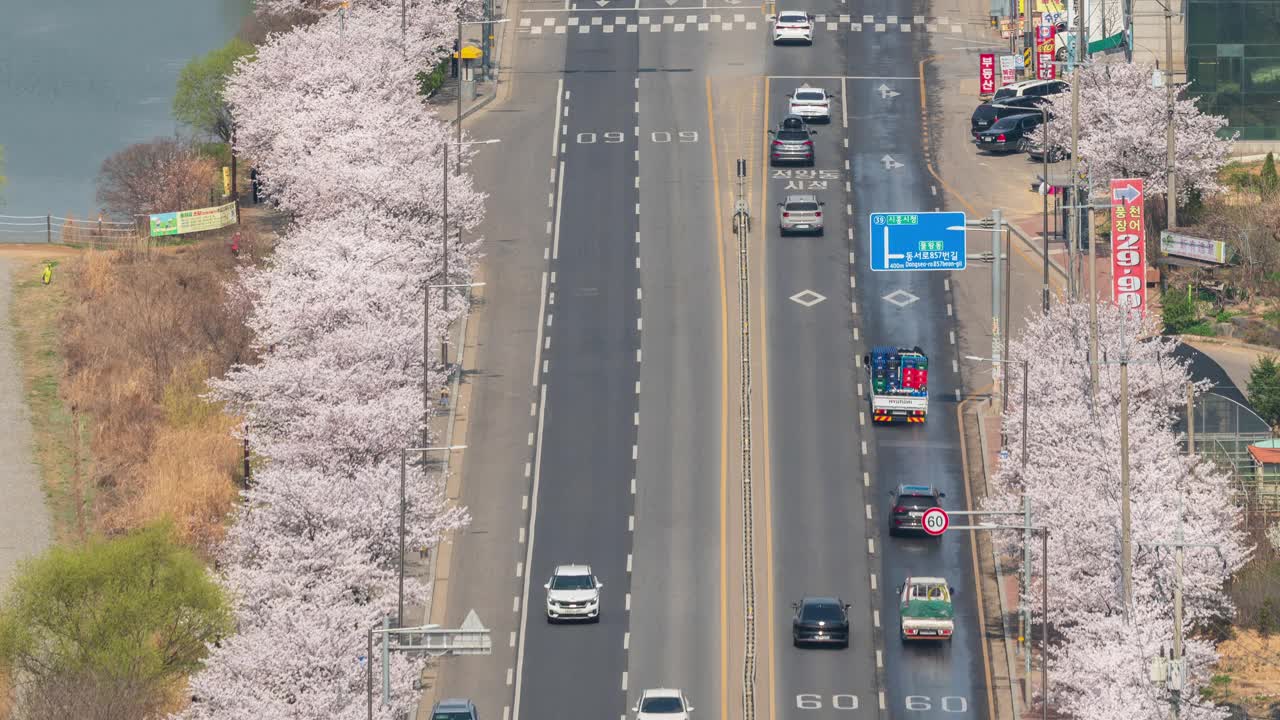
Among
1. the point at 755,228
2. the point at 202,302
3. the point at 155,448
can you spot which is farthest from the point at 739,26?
the point at 155,448

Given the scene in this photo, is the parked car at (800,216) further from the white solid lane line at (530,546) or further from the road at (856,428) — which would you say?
the white solid lane line at (530,546)

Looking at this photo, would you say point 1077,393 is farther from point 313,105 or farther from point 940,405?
point 313,105

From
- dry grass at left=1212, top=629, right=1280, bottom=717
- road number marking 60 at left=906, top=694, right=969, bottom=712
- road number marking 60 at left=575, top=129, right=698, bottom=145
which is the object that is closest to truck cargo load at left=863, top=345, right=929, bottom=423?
dry grass at left=1212, top=629, right=1280, bottom=717

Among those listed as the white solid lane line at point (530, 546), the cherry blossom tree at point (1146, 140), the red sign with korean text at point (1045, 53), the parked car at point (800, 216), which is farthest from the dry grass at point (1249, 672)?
the red sign with korean text at point (1045, 53)

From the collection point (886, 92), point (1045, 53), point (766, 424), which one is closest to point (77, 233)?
point (766, 424)

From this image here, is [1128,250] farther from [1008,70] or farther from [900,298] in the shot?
[1008,70]

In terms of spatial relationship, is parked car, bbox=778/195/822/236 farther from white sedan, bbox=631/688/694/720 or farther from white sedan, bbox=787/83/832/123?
white sedan, bbox=631/688/694/720
